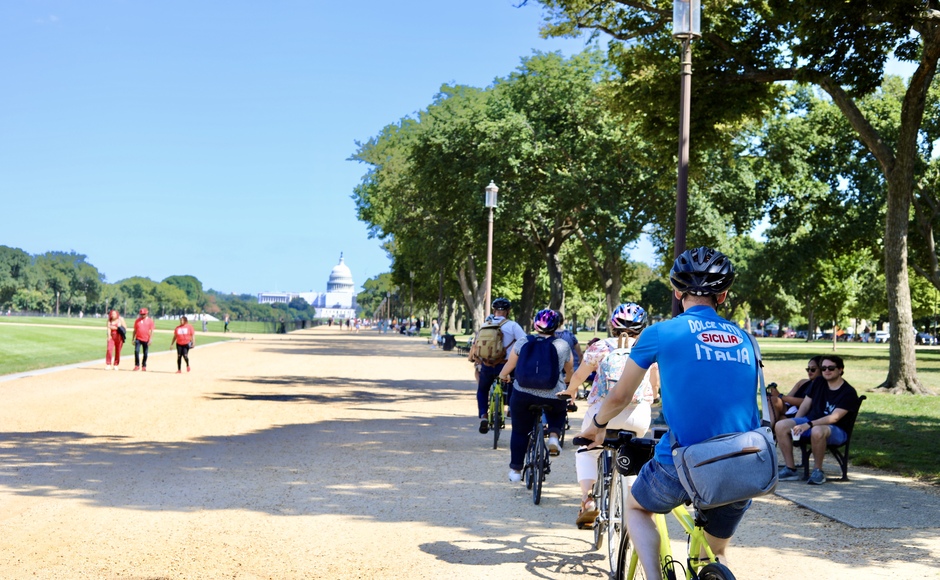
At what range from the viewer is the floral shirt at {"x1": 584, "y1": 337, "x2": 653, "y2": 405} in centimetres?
730

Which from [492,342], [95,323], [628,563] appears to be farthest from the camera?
[95,323]

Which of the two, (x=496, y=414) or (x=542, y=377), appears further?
(x=496, y=414)

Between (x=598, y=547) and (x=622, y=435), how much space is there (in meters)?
2.92

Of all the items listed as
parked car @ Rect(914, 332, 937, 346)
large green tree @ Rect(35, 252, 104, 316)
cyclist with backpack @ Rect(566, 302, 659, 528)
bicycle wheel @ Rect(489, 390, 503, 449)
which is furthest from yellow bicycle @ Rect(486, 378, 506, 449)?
large green tree @ Rect(35, 252, 104, 316)

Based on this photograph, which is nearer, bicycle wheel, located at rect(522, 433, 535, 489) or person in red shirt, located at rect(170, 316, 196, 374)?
bicycle wheel, located at rect(522, 433, 535, 489)

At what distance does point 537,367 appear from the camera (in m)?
9.19

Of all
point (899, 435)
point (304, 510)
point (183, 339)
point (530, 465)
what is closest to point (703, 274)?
point (304, 510)

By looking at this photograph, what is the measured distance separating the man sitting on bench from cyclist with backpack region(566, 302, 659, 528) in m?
3.59

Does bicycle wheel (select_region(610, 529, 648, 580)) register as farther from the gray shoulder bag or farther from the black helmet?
the black helmet

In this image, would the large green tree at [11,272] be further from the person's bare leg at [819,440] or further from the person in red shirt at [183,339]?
the person's bare leg at [819,440]

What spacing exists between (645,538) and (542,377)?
4.84 meters

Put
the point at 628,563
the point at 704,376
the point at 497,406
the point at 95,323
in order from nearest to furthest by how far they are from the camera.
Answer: the point at 704,376 → the point at 628,563 → the point at 497,406 → the point at 95,323

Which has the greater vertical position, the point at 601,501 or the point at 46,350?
the point at 601,501

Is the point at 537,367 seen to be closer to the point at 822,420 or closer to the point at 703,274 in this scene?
the point at 822,420
